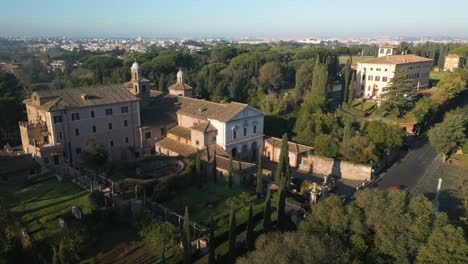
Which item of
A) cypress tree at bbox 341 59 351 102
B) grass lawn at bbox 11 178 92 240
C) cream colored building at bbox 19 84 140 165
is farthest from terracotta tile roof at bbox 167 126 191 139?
cypress tree at bbox 341 59 351 102

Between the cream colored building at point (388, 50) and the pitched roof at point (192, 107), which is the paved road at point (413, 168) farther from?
the cream colored building at point (388, 50)

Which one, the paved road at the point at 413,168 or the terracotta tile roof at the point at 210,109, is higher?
the terracotta tile roof at the point at 210,109

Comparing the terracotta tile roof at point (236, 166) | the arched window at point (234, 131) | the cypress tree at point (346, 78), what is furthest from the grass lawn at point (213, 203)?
the cypress tree at point (346, 78)

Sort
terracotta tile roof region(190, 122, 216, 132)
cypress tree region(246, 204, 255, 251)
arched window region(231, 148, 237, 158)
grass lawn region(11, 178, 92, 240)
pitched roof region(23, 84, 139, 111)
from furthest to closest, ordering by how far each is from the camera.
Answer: arched window region(231, 148, 237, 158)
terracotta tile roof region(190, 122, 216, 132)
pitched roof region(23, 84, 139, 111)
grass lawn region(11, 178, 92, 240)
cypress tree region(246, 204, 255, 251)

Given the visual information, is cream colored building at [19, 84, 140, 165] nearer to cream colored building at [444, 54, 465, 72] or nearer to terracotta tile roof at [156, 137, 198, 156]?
terracotta tile roof at [156, 137, 198, 156]

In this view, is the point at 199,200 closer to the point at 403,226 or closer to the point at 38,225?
the point at 38,225

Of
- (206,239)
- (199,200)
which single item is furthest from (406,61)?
(206,239)
